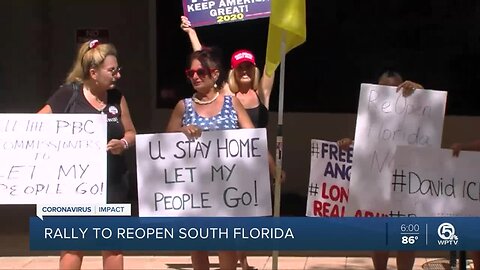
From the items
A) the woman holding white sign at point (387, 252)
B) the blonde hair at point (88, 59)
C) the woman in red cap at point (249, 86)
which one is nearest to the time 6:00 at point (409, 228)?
the woman holding white sign at point (387, 252)

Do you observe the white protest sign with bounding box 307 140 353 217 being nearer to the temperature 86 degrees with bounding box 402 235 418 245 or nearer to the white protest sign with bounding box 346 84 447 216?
the white protest sign with bounding box 346 84 447 216

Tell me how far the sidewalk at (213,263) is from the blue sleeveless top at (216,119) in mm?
2120

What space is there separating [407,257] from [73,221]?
2.35 meters

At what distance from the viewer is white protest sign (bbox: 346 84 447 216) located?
19.6 ft

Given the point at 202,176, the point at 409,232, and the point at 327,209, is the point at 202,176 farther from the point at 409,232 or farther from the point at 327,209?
the point at 409,232

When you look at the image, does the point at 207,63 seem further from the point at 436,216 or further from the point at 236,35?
the point at 236,35

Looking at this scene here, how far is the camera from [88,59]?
5.84 meters

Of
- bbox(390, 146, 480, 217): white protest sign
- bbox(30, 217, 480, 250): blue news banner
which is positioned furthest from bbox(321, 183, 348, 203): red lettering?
bbox(390, 146, 480, 217): white protest sign

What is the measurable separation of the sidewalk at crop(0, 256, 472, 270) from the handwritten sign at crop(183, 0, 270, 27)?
219 centimetres

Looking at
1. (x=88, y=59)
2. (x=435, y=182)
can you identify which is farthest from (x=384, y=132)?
(x=88, y=59)

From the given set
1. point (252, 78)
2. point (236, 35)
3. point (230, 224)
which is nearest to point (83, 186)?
point (230, 224)

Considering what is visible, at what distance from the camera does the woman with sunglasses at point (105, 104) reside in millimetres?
5836

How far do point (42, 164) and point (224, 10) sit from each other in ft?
6.01

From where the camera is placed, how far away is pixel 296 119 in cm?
1001
